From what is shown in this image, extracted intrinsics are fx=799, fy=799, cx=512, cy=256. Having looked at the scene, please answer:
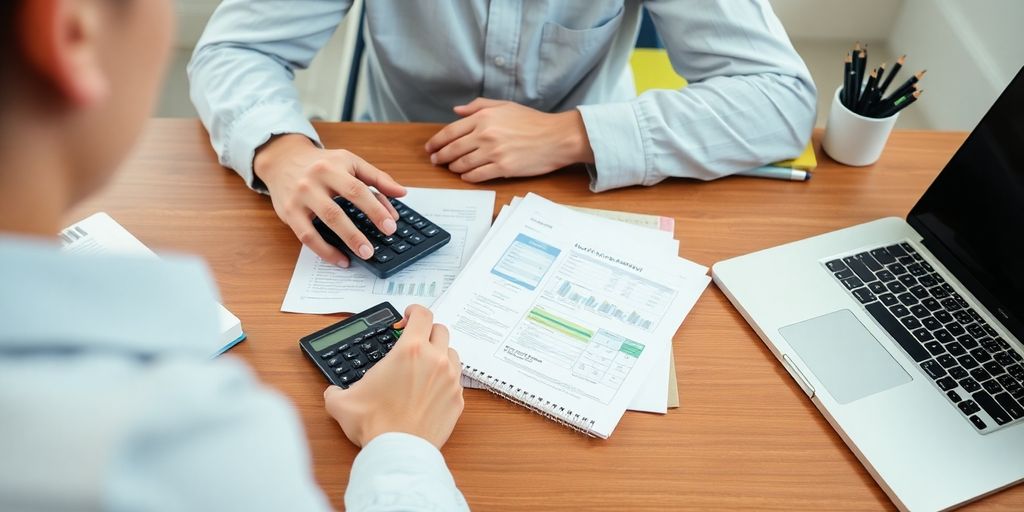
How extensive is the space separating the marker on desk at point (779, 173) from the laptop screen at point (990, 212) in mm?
170

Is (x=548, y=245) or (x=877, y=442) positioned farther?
(x=548, y=245)

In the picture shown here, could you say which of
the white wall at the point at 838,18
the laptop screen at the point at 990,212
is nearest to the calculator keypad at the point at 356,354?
the laptop screen at the point at 990,212

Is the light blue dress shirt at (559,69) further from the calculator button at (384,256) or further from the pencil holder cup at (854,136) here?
the calculator button at (384,256)

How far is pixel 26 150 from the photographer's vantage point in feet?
1.22

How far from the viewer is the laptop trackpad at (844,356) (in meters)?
0.79

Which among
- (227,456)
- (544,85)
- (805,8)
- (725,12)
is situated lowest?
(805,8)

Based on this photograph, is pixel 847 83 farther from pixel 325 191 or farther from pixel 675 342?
pixel 325 191

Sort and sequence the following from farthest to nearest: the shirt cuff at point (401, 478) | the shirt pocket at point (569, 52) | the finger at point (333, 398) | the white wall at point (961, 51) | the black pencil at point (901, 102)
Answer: the white wall at point (961, 51) → the shirt pocket at point (569, 52) → the black pencil at point (901, 102) → the finger at point (333, 398) → the shirt cuff at point (401, 478)

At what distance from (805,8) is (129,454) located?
2.35 metres

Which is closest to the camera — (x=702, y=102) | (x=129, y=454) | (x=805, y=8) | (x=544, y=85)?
(x=129, y=454)

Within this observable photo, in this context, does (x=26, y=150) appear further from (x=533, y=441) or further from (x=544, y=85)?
(x=544, y=85)

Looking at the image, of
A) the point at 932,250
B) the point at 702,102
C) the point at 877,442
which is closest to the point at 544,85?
the point at 702,102

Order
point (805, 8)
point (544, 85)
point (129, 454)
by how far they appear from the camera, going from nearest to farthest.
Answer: point (129, 454)
point (544, 85)
point (805, 8)

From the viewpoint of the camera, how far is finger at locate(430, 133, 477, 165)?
1.02 m
